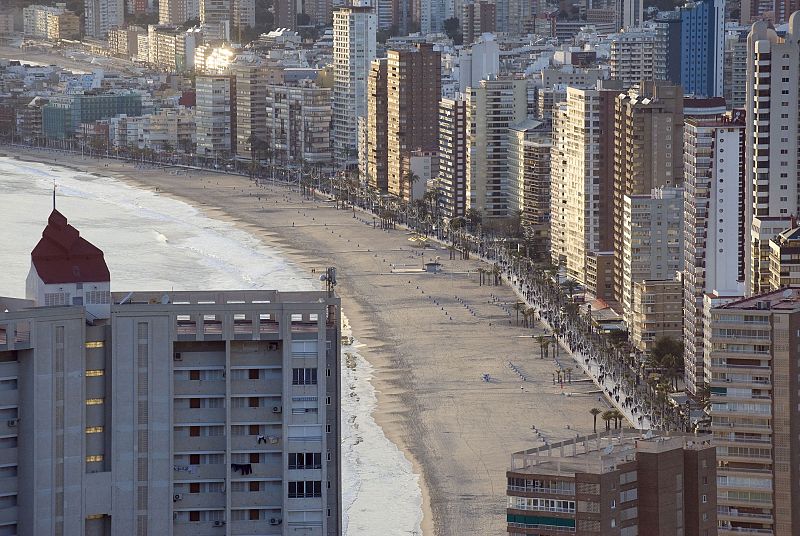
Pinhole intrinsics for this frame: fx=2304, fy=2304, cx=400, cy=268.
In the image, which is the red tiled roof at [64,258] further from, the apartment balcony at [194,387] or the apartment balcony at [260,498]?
the apartment balcony at [260,498]

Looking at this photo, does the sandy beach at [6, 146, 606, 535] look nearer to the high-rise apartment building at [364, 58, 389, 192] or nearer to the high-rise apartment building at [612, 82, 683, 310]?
the high-rise apartment building at [612, 82, 683, 310]

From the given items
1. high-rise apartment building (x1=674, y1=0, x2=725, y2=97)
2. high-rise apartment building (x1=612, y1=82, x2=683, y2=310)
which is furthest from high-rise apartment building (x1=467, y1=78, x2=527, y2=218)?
high-rise apartment building (x1=674, y1=0, x2=725, y2=97)

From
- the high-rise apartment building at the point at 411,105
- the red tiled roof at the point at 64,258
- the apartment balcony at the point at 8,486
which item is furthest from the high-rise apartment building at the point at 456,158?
the apartment balcony at the point at 8,486

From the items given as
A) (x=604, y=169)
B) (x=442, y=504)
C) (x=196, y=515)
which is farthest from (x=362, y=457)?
(x=604, y=169)

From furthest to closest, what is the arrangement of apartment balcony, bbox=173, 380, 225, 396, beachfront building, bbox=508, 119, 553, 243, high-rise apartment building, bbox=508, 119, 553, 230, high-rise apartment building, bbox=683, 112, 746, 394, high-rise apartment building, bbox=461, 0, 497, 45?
high-rise apartment building, bbox=461, 0, 497, 45, high-rise apartment building, bbox=508, 119, 553, 230, beachfront building, bbox=508, 119, 553, 243, high-rise apartment building, bbox=683, 112, 746, 394, apartment balcony, bbox=173, 380, 225, 396

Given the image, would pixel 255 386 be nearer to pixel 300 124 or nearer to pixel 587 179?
pixel 587 179

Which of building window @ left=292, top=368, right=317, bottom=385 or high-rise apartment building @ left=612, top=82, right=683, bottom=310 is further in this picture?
high-rise apartment building @ left=612, top=82, right=683, bottom=310
